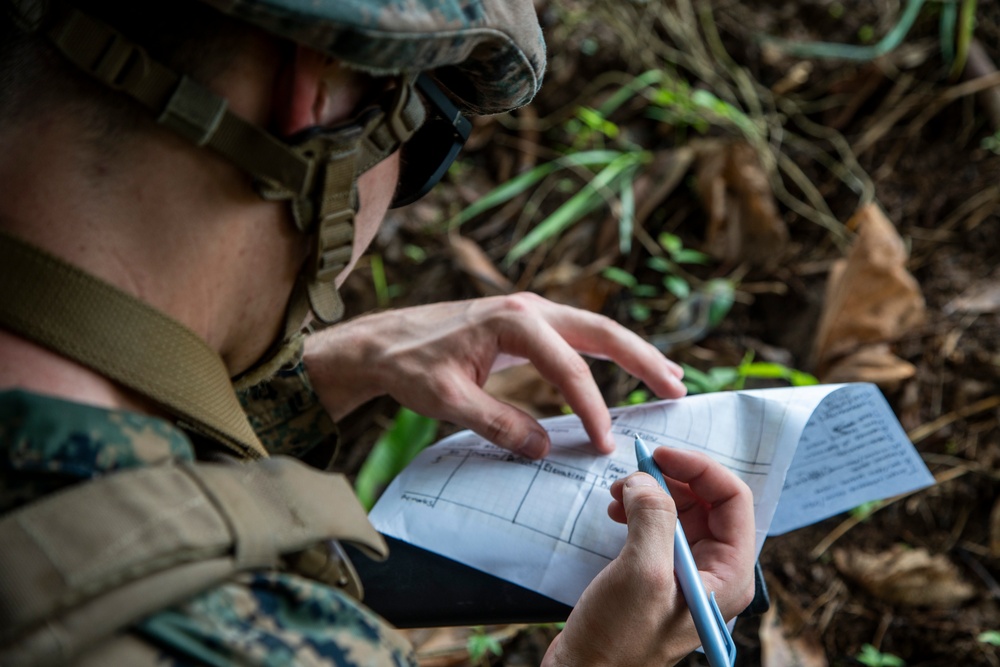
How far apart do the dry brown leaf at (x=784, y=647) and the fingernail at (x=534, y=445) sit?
573 mm

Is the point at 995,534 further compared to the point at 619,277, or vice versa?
the point at 619,277

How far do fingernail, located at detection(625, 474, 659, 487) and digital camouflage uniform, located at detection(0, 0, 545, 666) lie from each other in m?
0.33

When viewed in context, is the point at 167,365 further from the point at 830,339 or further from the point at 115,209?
the point at 830,339

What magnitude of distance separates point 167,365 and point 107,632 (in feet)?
0.80

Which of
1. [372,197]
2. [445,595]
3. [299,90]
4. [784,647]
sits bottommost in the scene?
[784,647]

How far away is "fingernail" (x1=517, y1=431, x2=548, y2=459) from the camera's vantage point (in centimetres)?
112

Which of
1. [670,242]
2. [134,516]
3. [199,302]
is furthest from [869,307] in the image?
[134,516]

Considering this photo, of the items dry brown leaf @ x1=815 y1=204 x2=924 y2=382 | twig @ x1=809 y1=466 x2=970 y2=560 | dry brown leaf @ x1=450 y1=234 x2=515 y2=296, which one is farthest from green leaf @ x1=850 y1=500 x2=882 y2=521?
dry brown leaf @ x1=450 y1=234 x2=515 y2=296

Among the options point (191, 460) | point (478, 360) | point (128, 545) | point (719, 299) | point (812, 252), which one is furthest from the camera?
point (812, 252)

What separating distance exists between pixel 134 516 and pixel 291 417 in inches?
26.6

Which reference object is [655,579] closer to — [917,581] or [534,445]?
[534,445]

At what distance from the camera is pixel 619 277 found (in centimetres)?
203

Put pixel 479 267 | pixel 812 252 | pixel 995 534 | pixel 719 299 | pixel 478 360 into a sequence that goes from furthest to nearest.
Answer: pixel 479 267, pixel 812 252, pixel 719 299, pixel 995 534, pixel 478 360

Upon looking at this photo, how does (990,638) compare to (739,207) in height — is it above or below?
below
